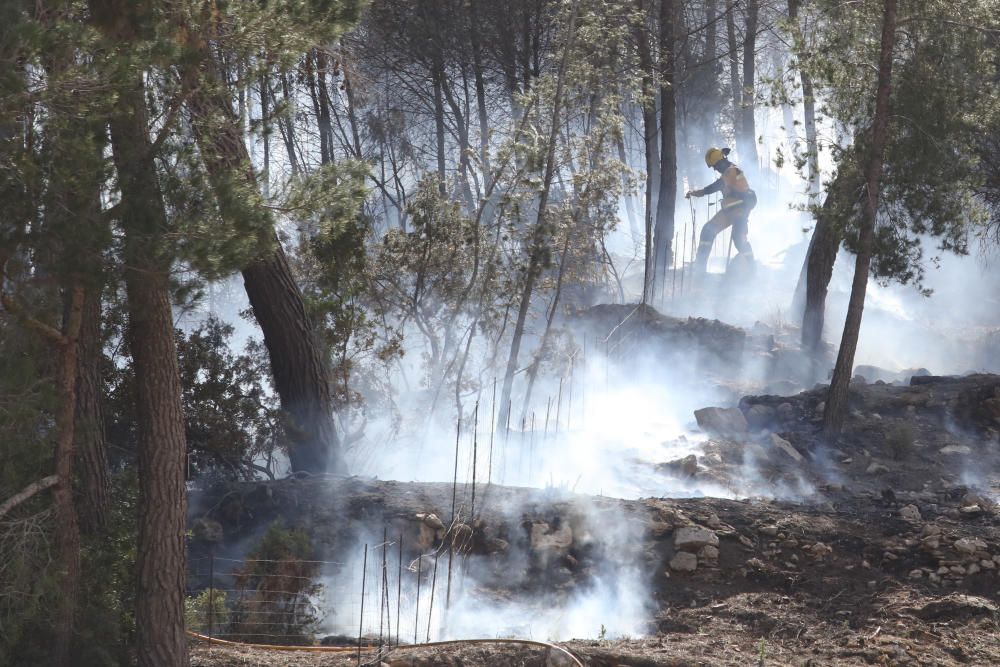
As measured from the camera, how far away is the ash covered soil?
687 centimetres

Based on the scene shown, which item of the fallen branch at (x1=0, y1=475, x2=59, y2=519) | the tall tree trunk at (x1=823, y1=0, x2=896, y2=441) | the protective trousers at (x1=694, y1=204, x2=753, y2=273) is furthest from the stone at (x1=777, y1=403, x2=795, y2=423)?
the fallen branch at (x1=0, y1=475, x2=59, y2=519)

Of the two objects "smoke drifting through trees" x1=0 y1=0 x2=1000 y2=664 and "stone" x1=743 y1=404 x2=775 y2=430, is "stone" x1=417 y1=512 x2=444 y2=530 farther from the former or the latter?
"stone" x1=743 y1=404 x2=775 y2=430

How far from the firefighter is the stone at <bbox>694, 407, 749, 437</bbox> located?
7.38m

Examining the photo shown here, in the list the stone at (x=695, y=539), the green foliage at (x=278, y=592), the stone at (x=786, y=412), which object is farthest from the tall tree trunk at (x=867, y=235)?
the green foliage at (x=278, y=592)

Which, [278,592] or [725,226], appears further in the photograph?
[725,226]

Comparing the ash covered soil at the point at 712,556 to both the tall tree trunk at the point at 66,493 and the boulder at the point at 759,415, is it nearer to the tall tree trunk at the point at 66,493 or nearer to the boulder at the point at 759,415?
the tall tree trunk at the point at 66,493

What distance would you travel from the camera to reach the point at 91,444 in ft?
22.3

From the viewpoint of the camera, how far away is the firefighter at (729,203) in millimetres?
21031

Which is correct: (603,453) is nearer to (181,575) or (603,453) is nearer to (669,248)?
(181,575)

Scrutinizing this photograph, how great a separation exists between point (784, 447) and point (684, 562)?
13.1ft

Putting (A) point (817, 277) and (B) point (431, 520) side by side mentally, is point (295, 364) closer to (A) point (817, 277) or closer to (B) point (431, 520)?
(B) point (431, 520)

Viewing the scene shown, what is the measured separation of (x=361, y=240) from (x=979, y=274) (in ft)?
59.7

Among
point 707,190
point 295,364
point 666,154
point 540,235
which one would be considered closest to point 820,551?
point 295,364

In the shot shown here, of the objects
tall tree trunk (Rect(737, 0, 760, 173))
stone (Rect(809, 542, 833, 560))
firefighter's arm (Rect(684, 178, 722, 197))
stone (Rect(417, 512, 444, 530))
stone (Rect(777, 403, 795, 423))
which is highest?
tall tree trunk (Rect(737, 0, 760, 173))
